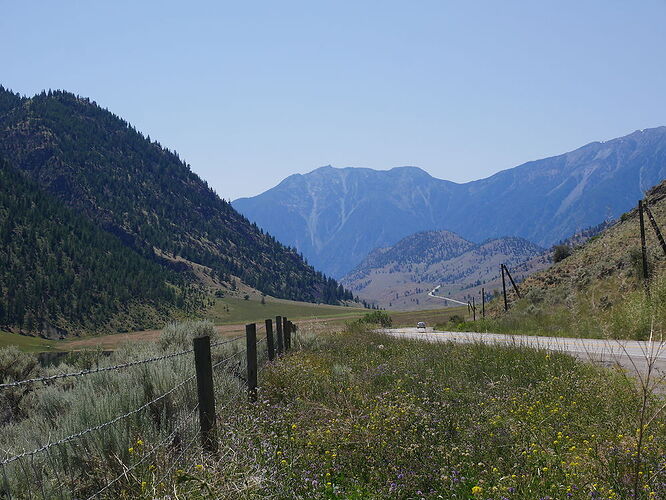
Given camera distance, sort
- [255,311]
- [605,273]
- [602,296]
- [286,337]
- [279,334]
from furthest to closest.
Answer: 1. [255,311]
2. [605,273]
3. [602,296]
4. [286,337]
5. [279,334]

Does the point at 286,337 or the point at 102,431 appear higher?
the point at 102,431

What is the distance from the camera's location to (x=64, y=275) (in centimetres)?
10869

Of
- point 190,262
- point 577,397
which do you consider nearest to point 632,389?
point 577,397

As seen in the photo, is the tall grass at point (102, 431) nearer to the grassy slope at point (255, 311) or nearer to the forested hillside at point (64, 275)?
the forested hillside at point (64, 275)

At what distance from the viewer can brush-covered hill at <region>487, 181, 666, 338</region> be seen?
18.5 m

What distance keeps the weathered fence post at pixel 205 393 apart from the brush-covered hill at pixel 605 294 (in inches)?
209

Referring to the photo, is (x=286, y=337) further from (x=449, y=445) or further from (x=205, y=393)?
(x=449, y=445)

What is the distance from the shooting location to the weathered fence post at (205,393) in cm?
656

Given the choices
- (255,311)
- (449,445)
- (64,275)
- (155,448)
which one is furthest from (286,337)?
(255,311)

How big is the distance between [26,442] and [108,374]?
1.57 metres

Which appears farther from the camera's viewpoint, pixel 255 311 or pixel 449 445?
pixel 255 311

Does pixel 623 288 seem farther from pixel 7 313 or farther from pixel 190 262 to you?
pixel 190 262

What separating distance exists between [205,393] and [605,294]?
24.2 metres

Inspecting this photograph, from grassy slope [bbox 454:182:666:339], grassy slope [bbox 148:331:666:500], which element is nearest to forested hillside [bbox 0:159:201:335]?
grassy slope [bbox 454:182:666:339]
